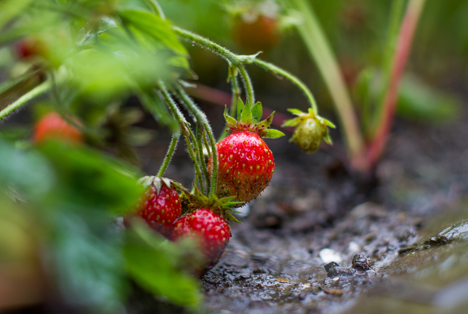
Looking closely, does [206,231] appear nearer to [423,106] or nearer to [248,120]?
[248,120]

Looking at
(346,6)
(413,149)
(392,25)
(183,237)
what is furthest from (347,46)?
(183,237)

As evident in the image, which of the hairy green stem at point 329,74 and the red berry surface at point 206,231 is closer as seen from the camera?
the red berry surface at point 206,231

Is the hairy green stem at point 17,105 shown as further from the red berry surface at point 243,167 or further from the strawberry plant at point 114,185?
the red berry surface at point 243,167

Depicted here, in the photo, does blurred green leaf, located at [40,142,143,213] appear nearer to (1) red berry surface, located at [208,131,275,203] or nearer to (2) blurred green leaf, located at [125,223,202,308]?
(2) blurred green leaf, located at [125,223,202,308]

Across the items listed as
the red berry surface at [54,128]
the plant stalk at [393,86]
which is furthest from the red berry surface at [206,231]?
the plant stalk at [393,86]

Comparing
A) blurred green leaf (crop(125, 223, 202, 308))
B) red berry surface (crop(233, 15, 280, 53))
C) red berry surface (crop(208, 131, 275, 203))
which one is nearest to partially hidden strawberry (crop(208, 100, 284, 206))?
red berry surface (crop(208, 131, 275, 203))

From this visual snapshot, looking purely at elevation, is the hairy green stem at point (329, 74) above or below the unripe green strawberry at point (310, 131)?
above

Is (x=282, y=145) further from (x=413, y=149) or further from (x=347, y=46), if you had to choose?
(x=347, y=46)
